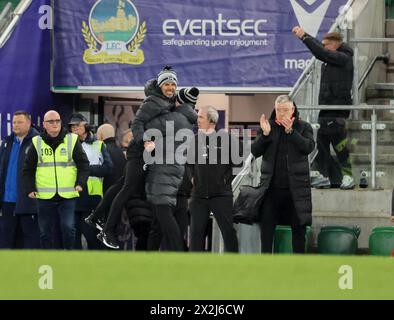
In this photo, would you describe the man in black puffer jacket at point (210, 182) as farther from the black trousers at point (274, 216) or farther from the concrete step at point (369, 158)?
the concrete step at point (369, 158)

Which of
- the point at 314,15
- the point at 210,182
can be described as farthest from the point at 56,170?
the point at 314,15

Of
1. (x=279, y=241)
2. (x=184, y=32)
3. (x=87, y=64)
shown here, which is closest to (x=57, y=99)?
(x=87, y=64)

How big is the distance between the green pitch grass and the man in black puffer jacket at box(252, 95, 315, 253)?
2.47m

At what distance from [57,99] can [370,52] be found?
4.56 metres

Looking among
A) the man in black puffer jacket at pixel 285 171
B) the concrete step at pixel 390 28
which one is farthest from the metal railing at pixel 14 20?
the man in black puffer jacket at pixel 285 171

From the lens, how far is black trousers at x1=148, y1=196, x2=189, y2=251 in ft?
45.2

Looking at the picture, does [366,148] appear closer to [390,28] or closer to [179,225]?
[179,225]

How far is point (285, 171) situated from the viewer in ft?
44.4

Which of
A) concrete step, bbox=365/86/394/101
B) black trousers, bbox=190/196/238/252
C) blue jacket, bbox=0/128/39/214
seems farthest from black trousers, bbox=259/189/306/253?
concrete step, bbox=365/86/394/101

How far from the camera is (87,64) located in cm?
1880

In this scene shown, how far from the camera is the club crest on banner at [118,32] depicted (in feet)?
61.6

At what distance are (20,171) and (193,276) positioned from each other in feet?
15.5

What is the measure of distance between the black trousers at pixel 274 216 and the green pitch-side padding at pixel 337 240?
0.78 m
